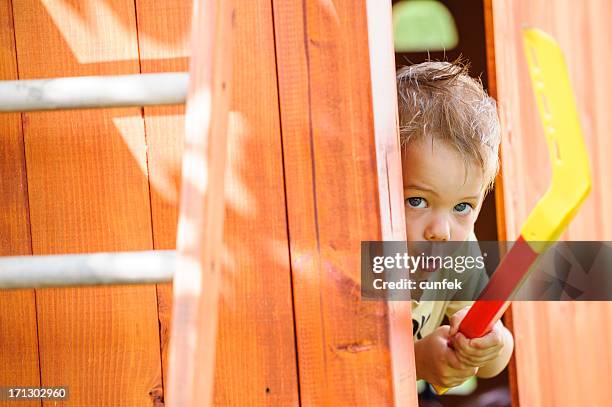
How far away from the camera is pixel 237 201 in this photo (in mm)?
1126

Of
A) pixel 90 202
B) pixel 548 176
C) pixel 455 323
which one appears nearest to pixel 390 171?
pixel 90 202

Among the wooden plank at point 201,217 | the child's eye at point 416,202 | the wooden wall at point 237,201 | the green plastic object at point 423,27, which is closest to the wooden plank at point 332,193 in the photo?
the wooden wall at point 237,201

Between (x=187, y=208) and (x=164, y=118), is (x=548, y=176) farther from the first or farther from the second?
(x=187, y=208)

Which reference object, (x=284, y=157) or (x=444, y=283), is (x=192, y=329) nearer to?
(x=284, y=157)

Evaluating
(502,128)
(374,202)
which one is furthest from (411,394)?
(502,128)

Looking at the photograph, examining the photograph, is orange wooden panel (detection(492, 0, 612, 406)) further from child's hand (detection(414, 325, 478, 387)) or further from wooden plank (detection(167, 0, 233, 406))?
wooden plank (detection(167, 0, 233, 406))

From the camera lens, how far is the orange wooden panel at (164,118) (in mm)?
1130

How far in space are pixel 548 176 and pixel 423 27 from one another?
5.63 feet

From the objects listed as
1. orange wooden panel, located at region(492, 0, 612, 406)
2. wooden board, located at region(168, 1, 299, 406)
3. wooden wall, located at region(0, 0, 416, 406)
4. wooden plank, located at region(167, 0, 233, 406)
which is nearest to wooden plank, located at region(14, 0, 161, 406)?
wooden wall, located at region(0, 0, 416, 406)

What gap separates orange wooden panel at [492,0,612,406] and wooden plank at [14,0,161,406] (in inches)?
43.0

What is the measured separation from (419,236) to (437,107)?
29cm

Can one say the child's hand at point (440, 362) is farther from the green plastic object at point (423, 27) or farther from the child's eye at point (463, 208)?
the green plastic object at point (423, 27)

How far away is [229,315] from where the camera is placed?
1.12 metres

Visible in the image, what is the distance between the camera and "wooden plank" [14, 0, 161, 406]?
1129 millimetres
